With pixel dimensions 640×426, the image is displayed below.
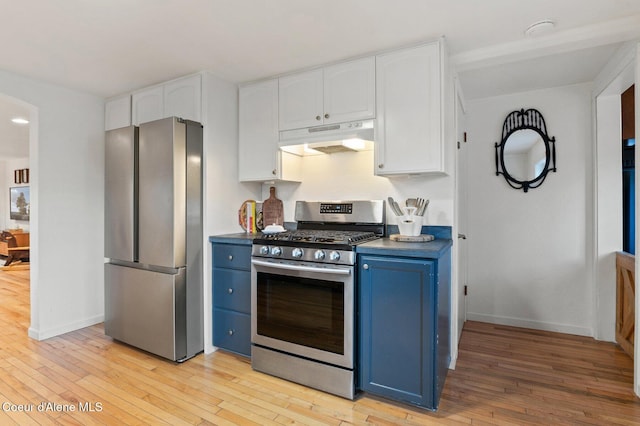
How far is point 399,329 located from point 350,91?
5.57 feet

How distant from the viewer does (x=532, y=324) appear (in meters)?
3.35

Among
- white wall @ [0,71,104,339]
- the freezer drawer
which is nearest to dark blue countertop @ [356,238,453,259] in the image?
the freezer drawer

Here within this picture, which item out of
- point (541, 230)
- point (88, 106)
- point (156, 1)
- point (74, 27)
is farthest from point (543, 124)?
point (88, 106)

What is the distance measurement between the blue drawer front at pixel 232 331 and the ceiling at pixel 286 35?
1979 millimetres

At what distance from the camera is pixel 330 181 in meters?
3.03

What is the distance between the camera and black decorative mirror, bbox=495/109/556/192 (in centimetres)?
329

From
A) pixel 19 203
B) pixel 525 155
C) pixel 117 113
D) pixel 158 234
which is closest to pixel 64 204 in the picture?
pixel 117 113

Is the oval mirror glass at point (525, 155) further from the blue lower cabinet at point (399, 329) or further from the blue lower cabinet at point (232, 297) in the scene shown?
the blue lower cabinet at point (232, 297)

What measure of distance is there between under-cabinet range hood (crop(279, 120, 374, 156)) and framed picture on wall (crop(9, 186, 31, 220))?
7858 millimetres

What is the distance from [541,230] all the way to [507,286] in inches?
25.2

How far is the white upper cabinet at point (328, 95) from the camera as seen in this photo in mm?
2502

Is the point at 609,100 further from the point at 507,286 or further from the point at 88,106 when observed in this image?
the point at 88,106

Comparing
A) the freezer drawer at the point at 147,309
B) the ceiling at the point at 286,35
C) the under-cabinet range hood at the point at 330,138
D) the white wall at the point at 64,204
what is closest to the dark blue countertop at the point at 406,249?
the under-cabinet range hood at the point at 330,138

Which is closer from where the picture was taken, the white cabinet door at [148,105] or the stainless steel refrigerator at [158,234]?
the stainless steel refrigerator at [158,234]
